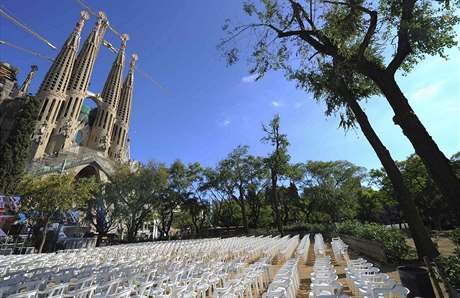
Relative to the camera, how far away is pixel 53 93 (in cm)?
5562

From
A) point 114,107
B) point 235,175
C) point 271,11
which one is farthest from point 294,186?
point 114,107

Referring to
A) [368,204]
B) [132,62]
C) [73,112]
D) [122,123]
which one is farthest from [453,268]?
[132,62]

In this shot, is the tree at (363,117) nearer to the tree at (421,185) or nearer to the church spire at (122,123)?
the tree at (421,185)

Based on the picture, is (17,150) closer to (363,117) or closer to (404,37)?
(363,117)

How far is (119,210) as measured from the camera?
2886 cm

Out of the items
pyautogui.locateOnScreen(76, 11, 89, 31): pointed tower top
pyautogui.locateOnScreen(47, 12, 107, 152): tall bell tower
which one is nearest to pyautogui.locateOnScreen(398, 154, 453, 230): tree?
pyautogui.locateOnScreen(47, 12, 107, 152): tall bell tower

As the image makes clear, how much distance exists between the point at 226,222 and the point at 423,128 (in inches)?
1602

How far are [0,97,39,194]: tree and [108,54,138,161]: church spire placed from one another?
3888cm

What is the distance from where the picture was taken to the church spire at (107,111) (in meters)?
67.1

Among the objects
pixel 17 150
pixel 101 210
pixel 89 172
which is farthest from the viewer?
pixel 89 172

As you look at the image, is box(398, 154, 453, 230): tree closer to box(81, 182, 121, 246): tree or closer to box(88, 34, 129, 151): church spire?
box(81, 182, 121, 246): tree

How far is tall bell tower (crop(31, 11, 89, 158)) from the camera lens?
48.9 metres

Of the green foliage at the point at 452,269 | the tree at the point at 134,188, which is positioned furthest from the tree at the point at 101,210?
the green foliage at the point at 452,269

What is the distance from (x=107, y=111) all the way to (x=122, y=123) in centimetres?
799
